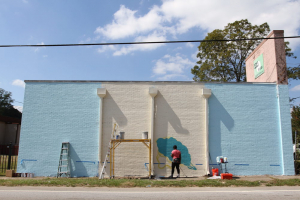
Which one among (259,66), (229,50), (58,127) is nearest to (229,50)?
(229,50)

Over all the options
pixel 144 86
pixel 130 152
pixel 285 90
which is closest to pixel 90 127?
pixel 130 152

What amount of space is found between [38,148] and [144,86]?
5865mm

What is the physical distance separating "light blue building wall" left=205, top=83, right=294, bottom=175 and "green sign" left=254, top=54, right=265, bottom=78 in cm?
198

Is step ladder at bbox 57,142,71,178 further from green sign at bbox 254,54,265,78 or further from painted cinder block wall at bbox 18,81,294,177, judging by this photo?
green sign at bbox 254,54,265,78

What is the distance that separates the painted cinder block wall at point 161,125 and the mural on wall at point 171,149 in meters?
0.05

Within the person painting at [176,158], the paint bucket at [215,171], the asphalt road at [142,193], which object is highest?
the person painting at [176,158]

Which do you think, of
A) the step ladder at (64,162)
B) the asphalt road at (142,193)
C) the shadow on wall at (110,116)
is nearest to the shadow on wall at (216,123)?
the asphalt road at (142,193)

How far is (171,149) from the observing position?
11.8 meters

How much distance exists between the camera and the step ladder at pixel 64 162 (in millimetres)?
11479

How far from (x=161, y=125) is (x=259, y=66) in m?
7.05

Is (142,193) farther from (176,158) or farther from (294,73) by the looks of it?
(294,73)

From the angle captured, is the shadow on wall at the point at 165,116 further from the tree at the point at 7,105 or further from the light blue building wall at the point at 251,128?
the tree at the point at 7,105

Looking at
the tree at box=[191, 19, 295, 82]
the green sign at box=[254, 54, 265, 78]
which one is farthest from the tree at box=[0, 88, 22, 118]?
the green sign at box=[254, 54, 265, 78]

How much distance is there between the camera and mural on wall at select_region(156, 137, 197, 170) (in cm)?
1179
